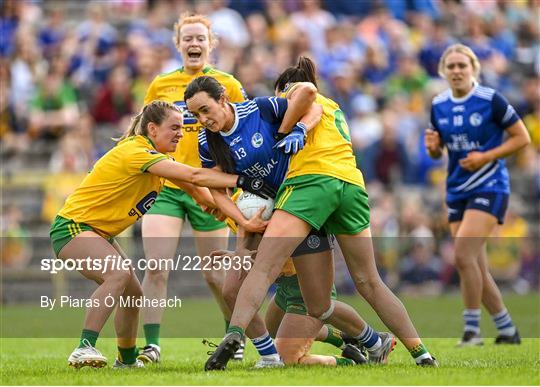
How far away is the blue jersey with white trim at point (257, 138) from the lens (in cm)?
834

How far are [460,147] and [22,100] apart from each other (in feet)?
33.4

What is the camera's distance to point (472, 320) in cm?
1145

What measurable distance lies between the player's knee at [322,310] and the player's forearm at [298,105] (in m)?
1.32

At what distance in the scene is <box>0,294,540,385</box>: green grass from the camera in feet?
25.2

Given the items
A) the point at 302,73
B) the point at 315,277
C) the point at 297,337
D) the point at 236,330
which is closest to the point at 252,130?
the point at 302,73

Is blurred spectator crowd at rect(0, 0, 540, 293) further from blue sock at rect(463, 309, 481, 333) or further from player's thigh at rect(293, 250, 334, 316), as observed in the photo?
player's thigh at rect(293, 250, 334, 316)

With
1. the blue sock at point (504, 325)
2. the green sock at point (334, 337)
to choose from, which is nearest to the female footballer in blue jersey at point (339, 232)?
the green sock at point (334, 337)

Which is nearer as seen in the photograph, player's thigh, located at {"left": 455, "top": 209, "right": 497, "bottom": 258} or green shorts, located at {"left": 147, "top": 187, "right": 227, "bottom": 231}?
green shorts, located at {"left": 147, "top": 187, "right": 227, "bottom": 231}

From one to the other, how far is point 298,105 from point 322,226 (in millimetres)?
875

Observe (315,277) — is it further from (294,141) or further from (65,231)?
(65,231)

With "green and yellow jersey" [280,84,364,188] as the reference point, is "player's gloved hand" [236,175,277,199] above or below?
below

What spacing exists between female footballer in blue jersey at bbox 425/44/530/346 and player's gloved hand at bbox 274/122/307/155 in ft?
12.1

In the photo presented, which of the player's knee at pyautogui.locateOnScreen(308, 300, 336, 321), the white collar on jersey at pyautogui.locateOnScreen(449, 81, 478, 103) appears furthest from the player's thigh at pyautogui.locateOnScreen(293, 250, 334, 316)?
the white collar on jersey at pyautogui.locateOnScreen(449, 81, 478, 103)

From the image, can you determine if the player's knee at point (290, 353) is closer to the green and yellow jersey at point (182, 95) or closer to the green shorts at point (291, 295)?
the green shorts at point (291, 295)
